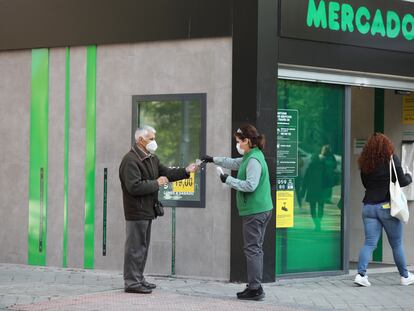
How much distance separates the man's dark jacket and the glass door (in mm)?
1932

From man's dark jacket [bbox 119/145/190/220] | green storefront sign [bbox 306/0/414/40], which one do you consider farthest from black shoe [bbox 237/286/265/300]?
green storefront sign [bbox 306/0/414/40]

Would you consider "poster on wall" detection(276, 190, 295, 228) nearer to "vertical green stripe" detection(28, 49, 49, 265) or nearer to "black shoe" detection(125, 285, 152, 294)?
"black shoe" detection(125, 285, 152, 294)

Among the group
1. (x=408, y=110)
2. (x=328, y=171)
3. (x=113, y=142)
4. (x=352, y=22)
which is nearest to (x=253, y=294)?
(x=328, y=171)

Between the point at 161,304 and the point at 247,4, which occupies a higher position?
the point at 247,4

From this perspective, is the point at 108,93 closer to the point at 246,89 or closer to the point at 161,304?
the point at 246,89

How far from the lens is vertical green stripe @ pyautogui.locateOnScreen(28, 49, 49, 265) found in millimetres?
10992

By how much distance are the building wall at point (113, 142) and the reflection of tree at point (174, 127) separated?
0.18 m

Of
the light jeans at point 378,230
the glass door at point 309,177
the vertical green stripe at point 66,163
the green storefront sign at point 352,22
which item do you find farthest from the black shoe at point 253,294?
the vertical green stripe at point 66,163

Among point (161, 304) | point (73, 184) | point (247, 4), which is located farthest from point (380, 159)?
point (73, 184)

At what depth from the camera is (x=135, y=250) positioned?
8.70 m

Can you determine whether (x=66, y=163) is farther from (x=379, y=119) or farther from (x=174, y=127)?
(x=379, y=119)

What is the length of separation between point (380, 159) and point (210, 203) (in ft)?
6.89

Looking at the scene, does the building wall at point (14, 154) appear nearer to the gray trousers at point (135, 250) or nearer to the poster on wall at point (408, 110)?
the gray trousers at point (135, 250)

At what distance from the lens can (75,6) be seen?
10.8 meters
